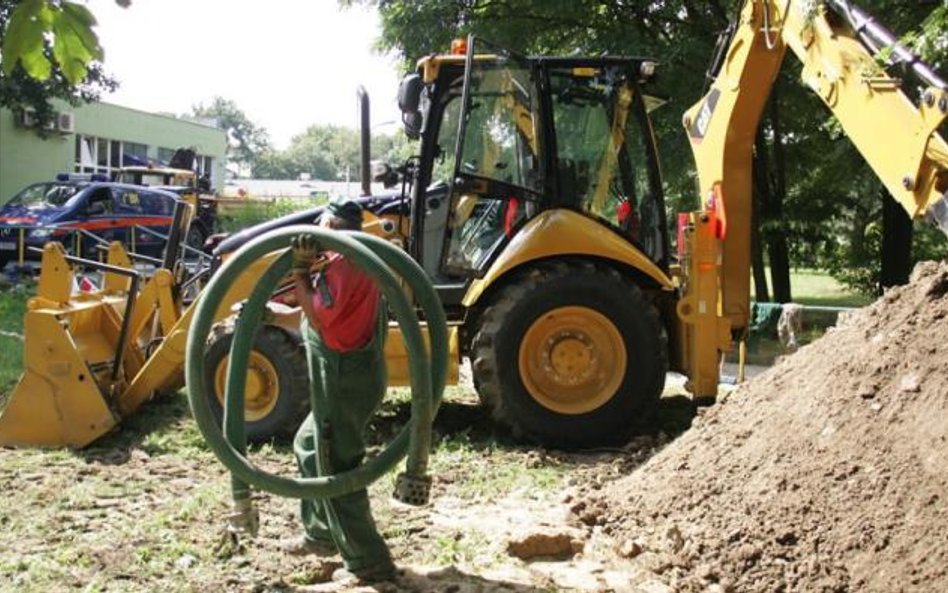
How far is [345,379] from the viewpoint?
461 cm

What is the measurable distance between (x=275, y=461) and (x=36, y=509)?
158 cm

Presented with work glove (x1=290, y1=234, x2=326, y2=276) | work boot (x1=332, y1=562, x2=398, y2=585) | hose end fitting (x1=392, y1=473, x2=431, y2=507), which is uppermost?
work glove (x1=290, y1=234, x2=326, y2=276)

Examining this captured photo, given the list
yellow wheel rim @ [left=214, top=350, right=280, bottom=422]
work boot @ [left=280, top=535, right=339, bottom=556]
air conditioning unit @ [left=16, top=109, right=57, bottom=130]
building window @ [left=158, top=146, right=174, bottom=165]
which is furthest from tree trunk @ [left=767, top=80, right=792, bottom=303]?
building window @ [left=158, top=146, right=174, bottom=165]

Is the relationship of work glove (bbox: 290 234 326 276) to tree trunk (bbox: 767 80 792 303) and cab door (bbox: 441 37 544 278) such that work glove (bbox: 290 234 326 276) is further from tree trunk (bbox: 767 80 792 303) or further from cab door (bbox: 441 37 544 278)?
tree trunk (bbox: 767 80 792 303)

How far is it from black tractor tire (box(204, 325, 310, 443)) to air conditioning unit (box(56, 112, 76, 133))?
24.3 meters

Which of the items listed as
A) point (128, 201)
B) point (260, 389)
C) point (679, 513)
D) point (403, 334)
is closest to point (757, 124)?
point (679, 513)

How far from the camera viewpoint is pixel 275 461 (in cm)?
680

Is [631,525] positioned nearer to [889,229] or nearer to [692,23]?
[692,23]

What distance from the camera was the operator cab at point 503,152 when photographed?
739 centimetres

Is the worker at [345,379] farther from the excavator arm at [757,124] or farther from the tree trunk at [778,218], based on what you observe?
the tree trunk at [778,218]

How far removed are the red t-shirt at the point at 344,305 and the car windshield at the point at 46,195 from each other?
53.5 feet

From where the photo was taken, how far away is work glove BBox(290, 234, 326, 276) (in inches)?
173

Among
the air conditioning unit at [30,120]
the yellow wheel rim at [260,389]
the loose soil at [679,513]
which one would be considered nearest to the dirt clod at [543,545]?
the loose soil at [679,513]

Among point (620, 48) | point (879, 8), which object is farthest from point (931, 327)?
point (620, 48)
